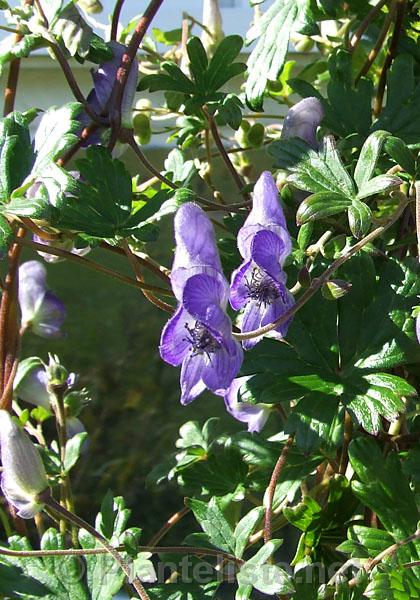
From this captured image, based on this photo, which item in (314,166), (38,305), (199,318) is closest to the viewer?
(199,318)

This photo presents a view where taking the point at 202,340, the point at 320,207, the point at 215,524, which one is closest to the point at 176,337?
the point at 202,340

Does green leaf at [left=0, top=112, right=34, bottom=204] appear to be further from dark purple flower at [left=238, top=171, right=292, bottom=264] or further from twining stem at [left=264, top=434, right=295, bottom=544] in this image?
twining stem at [left=264, top=434, right=295, bottom=544]

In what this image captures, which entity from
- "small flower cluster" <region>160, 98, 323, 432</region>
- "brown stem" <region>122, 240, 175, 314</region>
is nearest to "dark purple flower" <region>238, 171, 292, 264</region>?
"small flower cluster" <region>160, 98, 323, 432</region>

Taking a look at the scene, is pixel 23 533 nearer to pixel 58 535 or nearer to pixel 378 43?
pixel 58 535

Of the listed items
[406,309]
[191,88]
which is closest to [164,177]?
[191,88]

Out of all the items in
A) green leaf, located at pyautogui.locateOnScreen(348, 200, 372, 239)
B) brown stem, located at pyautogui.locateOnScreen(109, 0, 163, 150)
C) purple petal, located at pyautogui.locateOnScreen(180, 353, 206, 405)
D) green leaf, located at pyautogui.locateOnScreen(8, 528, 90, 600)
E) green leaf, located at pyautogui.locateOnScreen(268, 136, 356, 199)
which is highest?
brown stem, located at pyautogui.locateOnScreen(109, 0, 163, 150)

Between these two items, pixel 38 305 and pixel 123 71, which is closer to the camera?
pixel 123 71

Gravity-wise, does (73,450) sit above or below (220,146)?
below

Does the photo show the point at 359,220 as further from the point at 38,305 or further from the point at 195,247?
the point at 38,305
